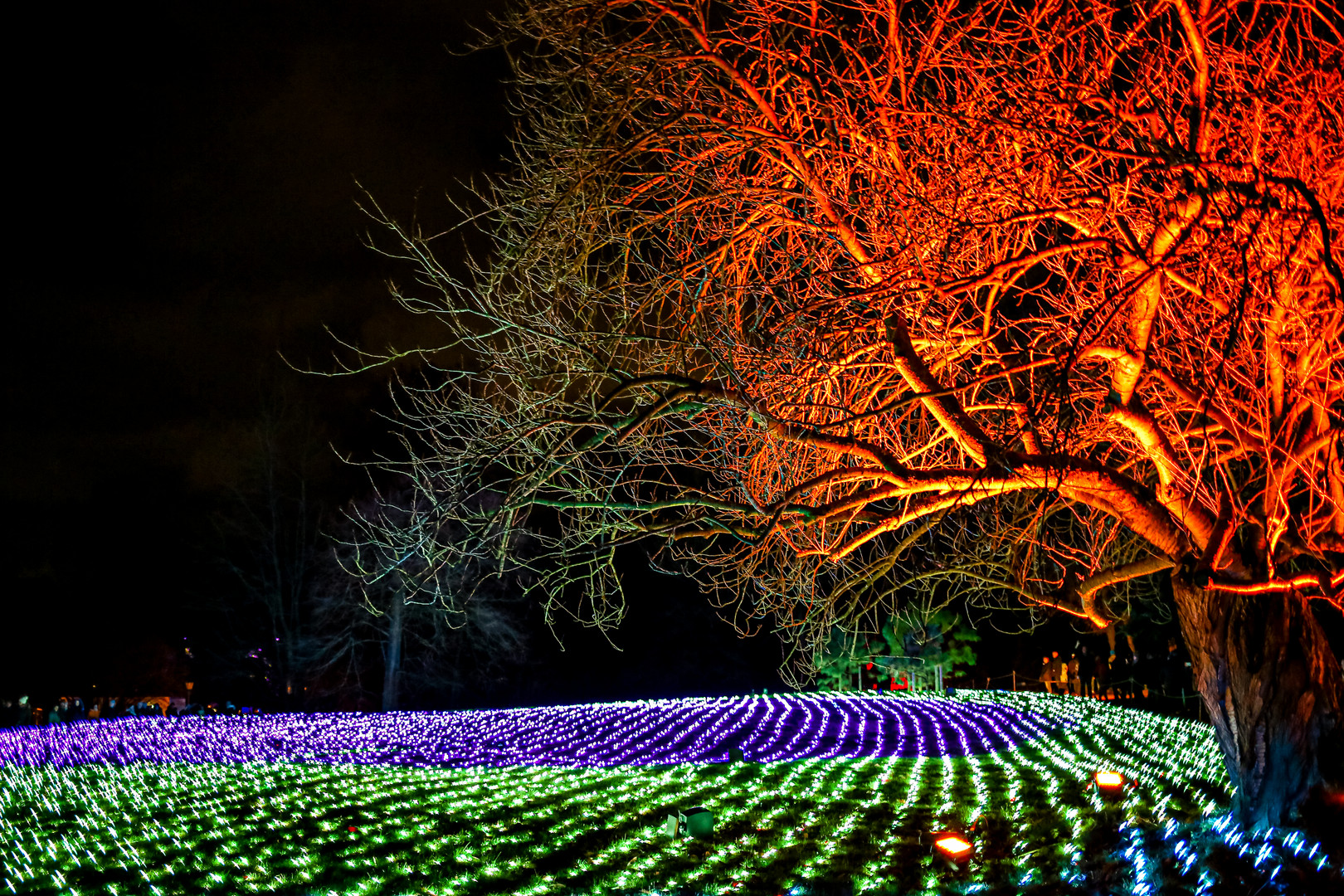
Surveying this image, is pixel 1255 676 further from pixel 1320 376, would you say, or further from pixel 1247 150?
pixel 1247 150

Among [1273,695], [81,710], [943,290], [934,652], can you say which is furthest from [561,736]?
[934,652]

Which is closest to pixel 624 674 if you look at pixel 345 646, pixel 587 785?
pixel 345 646

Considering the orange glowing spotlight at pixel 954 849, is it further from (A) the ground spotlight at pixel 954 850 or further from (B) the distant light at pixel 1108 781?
(B) the distant light at pixel 1108 781

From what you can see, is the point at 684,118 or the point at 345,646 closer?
the point at 684,118

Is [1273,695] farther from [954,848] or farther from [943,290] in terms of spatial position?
[943,290]

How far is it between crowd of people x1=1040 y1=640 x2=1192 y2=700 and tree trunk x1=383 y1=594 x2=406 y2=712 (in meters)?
20.2

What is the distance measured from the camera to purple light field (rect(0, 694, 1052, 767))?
15312mm

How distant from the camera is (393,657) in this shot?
102 ft

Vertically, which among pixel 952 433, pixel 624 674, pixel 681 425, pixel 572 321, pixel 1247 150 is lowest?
pixel 624 674

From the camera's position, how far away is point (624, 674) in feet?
137

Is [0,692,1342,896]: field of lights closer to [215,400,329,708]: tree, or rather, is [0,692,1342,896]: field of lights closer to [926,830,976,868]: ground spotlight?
[926,830,976,868]: ground spotlight

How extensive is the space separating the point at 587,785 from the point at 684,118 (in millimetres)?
8249

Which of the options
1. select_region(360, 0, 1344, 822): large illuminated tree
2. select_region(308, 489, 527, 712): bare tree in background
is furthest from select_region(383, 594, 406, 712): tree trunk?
select_region(360, 0, 1344, 822): large illuminated tree

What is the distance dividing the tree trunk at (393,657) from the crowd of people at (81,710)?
3865mm
